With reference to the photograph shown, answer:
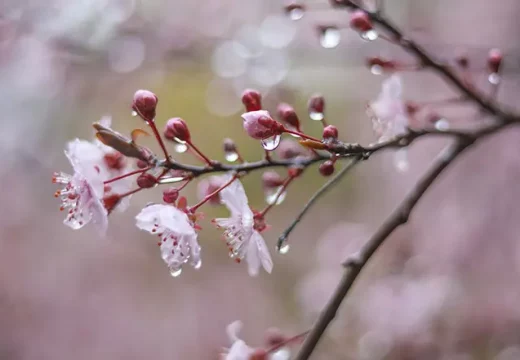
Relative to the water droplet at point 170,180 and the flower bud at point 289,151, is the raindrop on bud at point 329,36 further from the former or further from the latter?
the water droplet at point 170,180

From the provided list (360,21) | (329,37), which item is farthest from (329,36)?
(360,21)

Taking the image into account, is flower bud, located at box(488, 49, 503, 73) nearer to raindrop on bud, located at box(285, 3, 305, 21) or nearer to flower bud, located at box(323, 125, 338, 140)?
raindrop on bud, located at box(285, 3, 305, 21)

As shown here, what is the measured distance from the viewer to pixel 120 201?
0.74 metres

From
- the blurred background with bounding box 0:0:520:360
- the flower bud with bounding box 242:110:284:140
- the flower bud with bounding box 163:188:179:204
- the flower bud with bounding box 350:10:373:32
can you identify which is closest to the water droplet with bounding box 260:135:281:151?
the flower bud with bounding box 242:110:284:140

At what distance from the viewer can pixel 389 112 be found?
1003 millimetres

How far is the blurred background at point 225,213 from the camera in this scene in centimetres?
184

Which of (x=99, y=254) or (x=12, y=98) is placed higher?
(x=12, y=98)

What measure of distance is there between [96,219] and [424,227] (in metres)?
2.00

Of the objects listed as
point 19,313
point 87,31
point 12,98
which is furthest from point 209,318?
point 87,31

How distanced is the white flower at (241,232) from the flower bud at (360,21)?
327 millimetres

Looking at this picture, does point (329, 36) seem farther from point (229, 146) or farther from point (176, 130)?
point (176, 130)

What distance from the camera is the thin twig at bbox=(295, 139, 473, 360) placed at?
0.71m

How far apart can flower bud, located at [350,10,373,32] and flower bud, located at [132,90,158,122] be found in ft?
1.17

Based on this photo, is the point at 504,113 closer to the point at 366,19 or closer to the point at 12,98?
the point at 366,19
